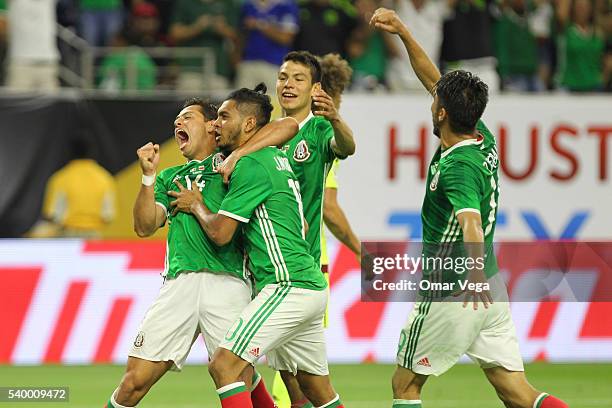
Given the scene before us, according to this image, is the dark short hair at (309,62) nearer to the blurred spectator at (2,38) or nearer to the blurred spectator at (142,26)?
the blurred spectator at (2,38)

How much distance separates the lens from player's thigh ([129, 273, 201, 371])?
281 inches

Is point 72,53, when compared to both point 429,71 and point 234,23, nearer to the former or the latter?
point 234,23

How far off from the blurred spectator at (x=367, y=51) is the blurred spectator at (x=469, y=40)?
88cm

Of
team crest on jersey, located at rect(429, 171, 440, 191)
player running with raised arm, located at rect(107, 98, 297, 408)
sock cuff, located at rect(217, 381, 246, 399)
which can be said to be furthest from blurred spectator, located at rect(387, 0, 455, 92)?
sock cuff, located at rect(217, 381, 246, 399)

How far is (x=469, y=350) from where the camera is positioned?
6.99 m

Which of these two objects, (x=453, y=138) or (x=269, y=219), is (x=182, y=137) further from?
(x=453, y=138)

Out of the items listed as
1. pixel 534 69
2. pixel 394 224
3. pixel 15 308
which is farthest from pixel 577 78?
pixel 15 308

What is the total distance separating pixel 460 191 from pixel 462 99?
21.3 inches

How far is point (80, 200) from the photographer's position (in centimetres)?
1581

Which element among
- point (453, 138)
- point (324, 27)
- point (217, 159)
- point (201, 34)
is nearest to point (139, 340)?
point (217, 159)

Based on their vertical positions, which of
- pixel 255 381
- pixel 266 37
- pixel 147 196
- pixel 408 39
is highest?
pixel 266 37

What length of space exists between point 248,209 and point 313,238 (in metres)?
1.22

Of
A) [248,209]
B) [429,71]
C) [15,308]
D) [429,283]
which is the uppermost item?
[429,71]

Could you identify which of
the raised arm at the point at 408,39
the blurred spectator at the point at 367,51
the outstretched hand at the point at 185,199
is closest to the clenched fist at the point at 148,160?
the outstretched hand at the point at 185,199
